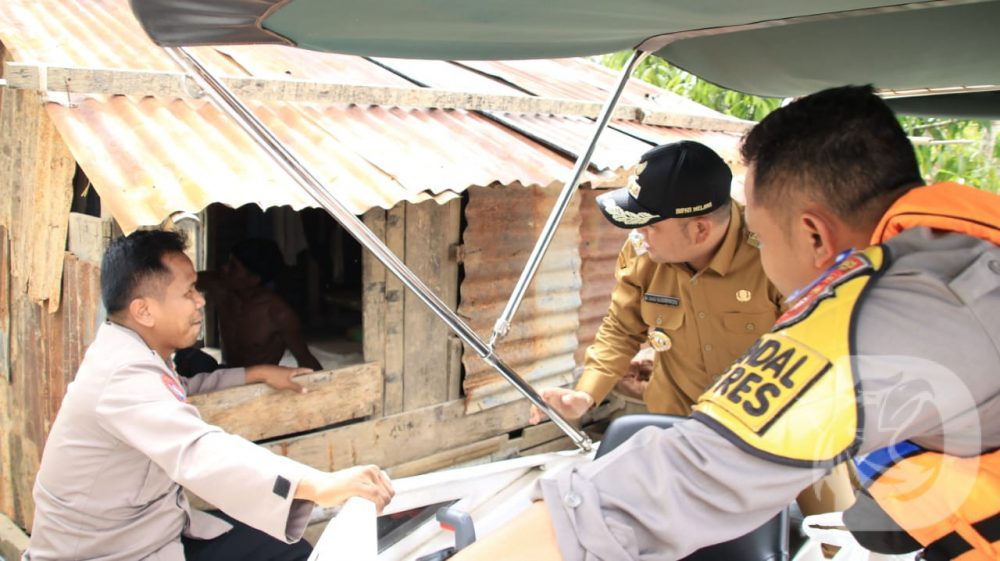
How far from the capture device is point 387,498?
78.9 inches

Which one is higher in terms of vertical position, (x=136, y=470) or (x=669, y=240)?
(x=669, y=240)

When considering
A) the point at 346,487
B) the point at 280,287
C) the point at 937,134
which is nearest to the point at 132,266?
the point at 346,487

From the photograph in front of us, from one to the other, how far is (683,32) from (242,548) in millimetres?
2333

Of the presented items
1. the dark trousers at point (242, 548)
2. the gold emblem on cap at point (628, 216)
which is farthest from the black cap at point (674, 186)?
the dark trousers at point (242, 548)

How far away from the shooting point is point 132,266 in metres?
2.55

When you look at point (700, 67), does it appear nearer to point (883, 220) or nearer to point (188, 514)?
point (883, 220)

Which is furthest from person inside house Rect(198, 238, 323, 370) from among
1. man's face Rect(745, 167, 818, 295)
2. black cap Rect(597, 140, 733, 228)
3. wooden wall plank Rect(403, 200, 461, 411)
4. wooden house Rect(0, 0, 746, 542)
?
man's face Rect(745, 167, 818, 295)

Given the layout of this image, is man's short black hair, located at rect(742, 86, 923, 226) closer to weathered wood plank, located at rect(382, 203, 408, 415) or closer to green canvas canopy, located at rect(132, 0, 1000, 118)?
green canvas canopy, located at rect(132, 0, 1000, 118)

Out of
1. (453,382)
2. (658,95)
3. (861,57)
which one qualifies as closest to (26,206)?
(453,382)

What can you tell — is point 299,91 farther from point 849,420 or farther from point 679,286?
point 849,420

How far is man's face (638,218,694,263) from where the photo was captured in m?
2.62

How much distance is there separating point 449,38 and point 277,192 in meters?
1.20

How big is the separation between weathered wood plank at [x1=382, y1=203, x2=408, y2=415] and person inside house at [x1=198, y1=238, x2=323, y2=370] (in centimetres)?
56

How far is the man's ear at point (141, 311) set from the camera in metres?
2.51
